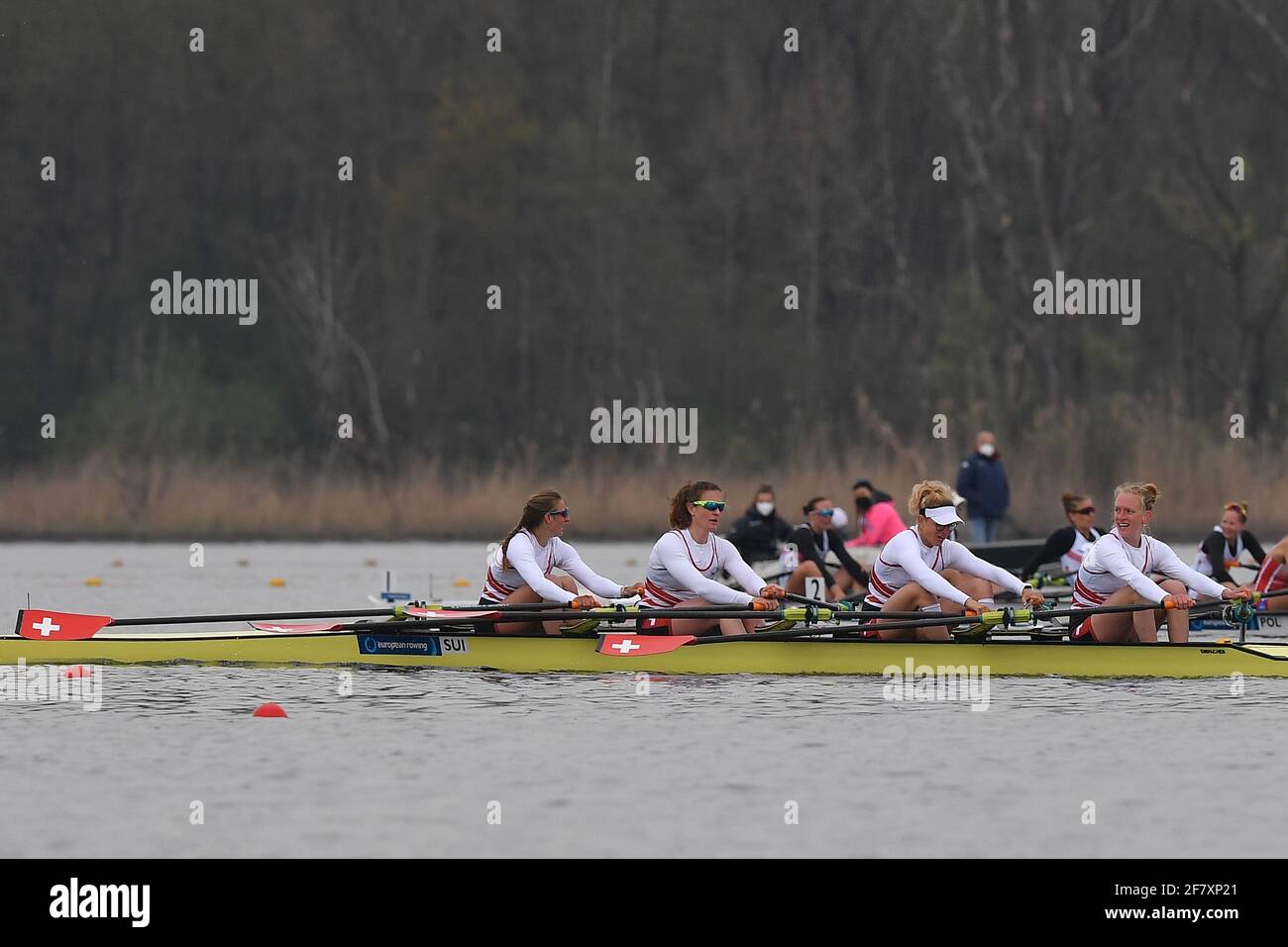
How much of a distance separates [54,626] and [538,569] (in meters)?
3.25

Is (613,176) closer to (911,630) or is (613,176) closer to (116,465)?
(116,465)

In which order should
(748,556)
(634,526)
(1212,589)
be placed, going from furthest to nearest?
(634,526), (748,556), (1212,589)

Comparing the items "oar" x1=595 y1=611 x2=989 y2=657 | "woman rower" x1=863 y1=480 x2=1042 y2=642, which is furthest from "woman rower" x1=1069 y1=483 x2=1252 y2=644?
"oar" x1=595 y1=611 x2=989 y2=657

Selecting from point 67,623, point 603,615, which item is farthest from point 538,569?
point 67,623

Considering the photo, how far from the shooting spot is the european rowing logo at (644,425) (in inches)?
1660

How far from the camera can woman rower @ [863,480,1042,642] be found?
1398 centimetres

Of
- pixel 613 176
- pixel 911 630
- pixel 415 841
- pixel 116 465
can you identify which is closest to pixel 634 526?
pixel 116 465

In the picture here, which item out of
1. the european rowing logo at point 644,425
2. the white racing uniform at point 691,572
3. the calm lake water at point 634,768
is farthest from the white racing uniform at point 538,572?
the european rowing logo at point 644,425

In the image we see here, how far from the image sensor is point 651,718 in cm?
1253

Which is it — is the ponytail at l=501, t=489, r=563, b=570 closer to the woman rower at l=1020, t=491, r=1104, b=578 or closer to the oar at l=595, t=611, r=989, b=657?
the oar at l=595, t=611, r=989, b=657

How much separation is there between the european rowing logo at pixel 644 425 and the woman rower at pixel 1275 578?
2500 cm
